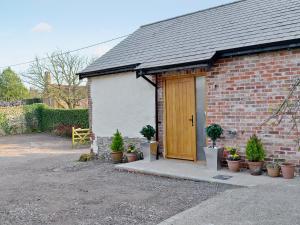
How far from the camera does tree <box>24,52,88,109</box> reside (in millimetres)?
25438

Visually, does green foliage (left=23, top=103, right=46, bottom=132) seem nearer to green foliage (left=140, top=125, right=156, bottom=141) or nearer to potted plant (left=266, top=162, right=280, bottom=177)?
green foliage (left=140, top=125, right=156, bottom=141)

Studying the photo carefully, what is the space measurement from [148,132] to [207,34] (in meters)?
3.30

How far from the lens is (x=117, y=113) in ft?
33.6

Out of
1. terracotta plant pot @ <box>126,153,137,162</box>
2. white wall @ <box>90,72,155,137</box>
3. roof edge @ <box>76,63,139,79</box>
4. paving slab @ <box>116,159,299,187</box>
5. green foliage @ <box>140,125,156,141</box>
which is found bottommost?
paving slab @ <box>116,159,299,187</box>

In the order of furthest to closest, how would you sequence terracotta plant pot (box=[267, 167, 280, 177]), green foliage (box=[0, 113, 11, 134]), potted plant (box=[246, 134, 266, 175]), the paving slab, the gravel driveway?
green foliage (box=[0, 113, 11, 134])
potted plant (box=[246, 134, 266, 175])
terracotta plant pot (box=[267, 167, 280, 177])
the paving slab
the gravel driveway

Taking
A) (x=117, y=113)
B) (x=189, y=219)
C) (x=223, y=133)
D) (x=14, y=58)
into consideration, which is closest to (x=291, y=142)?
(x=223, y=133)

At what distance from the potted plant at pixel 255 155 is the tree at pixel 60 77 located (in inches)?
811

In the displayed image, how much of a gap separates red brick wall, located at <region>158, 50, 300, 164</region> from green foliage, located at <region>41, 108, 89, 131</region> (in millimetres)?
14153

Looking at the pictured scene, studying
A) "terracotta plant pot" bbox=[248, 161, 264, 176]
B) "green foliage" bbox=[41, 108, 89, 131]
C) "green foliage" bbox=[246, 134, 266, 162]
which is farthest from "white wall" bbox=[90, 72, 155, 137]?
"green foliage" bbox=[41, 108, 89, 131]

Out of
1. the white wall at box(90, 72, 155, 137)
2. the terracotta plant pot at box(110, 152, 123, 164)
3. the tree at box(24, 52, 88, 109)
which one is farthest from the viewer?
the tree at box(24, 52, 88, 109)

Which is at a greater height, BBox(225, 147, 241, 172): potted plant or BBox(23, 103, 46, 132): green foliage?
BBox(23, 103, 46, 132): green foliage

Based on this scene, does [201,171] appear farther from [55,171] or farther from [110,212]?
[55,171]

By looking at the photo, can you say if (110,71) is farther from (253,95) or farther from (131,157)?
(253,95)

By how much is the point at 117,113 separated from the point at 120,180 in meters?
3.50
